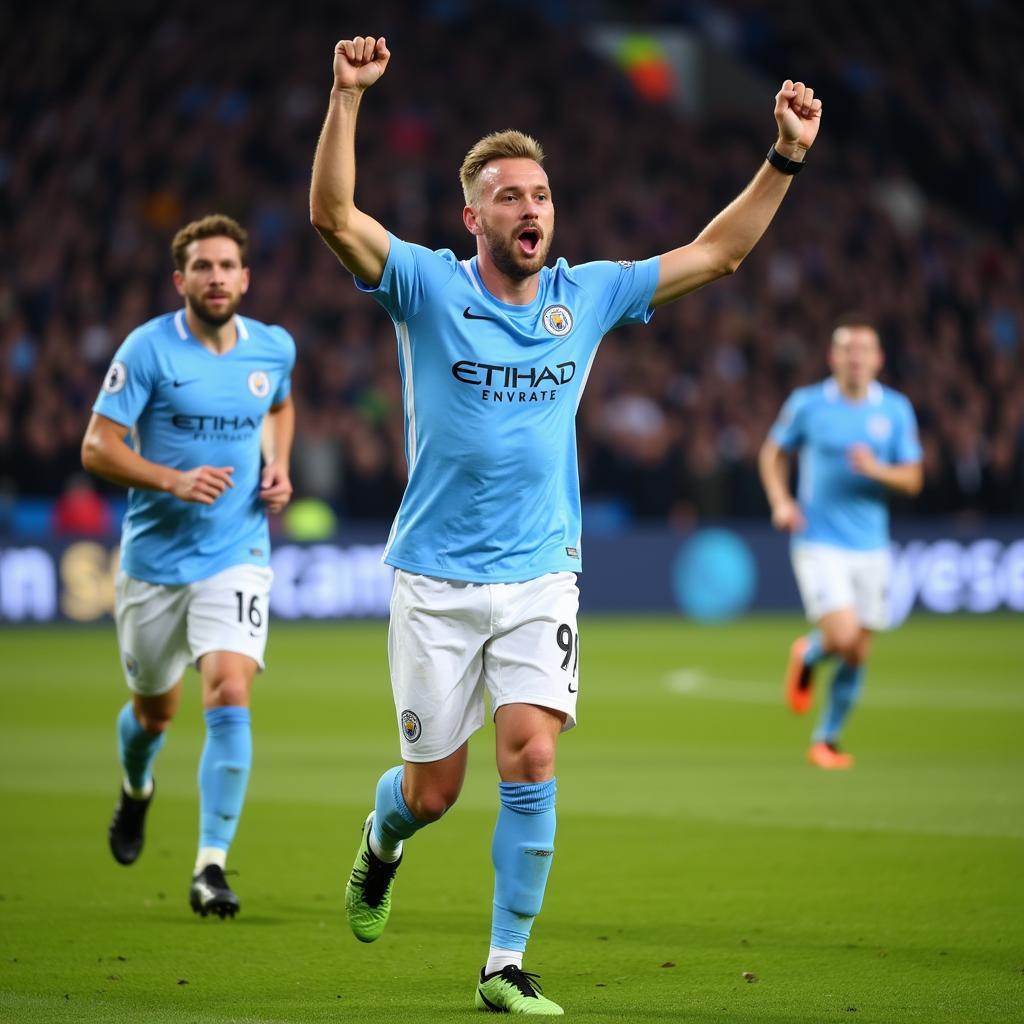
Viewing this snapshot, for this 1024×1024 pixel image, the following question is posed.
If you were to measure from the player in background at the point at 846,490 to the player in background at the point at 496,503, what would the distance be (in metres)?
6.50

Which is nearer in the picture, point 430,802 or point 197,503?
point 430,802

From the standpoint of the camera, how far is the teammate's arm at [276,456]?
8242 mm

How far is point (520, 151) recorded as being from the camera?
604 cm

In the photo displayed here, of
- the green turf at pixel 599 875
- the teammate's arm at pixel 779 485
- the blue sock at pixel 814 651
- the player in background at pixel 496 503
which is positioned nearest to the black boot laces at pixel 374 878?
the green turf at pixel 599 875

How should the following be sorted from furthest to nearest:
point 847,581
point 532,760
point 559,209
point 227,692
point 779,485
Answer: point 559,209
point 779,485
point 847,581
point 227,692
point 532,760

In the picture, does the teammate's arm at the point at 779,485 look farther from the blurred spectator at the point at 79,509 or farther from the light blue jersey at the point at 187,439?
the blurred spectator at the point at 79,509

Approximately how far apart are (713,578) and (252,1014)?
1981cm

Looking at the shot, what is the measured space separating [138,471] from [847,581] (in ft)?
Answer: 20.5

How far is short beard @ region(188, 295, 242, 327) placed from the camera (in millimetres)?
8109

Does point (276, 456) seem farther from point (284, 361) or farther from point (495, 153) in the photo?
point (495, 153)

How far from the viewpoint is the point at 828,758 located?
39.4 feet

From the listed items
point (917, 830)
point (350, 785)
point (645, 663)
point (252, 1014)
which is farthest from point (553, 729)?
point (645, 663)

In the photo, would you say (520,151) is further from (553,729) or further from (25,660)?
(25,660)

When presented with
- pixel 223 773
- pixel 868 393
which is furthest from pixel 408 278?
pixel 868 393
